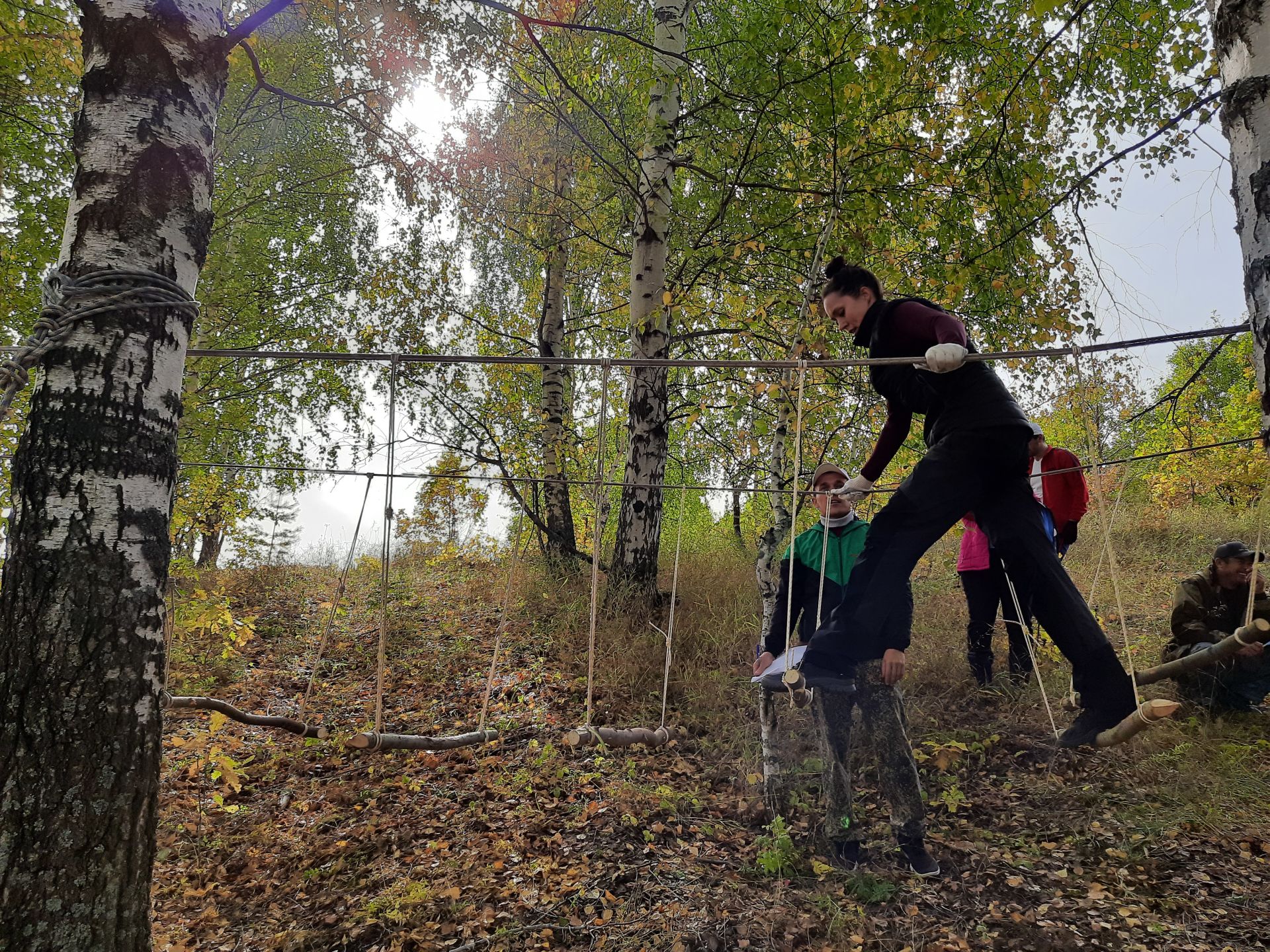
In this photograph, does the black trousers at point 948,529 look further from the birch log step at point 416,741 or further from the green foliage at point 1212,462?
the green foliage at point 1212,462

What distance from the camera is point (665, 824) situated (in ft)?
11.7

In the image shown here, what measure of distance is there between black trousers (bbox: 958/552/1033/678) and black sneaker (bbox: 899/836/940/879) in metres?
1.77

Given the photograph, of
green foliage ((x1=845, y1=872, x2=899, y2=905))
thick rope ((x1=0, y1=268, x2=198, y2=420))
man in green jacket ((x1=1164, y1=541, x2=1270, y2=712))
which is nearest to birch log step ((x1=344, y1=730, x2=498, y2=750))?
thick rope ((x1=0, y1=268, x2=198, y2=420))

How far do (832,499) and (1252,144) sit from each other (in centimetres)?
209

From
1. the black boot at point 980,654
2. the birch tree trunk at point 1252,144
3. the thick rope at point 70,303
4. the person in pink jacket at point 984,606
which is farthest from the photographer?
the black boot at point 980,654

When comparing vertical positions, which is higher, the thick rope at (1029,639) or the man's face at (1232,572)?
the man's face at (1232,572)

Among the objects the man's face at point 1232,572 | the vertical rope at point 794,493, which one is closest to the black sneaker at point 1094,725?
the vertical rope at point 794,493

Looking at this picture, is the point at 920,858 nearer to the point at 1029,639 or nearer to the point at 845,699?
the point at 845,699

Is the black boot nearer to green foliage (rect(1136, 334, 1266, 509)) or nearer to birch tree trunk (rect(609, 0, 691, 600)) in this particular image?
birch tree trunk (rect(609, 0, 691, 600))

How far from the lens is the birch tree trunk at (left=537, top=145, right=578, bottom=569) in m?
6.87

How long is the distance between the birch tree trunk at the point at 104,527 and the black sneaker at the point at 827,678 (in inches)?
81.9

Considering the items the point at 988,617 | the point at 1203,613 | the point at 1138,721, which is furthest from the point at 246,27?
the point at 1203,613

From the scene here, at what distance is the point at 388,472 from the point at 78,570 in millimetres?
1064

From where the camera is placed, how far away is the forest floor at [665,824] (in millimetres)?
2893
